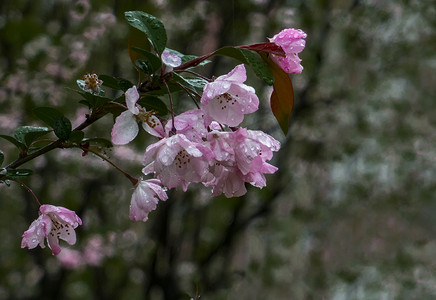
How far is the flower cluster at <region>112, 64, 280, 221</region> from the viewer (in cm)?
58

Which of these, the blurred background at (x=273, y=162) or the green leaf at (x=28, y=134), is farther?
the blurred background at (x=273, y=162)

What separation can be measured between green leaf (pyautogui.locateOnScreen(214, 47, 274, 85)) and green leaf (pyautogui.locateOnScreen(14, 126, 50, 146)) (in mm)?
218

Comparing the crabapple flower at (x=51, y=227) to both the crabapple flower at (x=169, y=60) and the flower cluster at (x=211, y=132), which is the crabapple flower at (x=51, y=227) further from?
the crabapple flower at (x=169, y=60)

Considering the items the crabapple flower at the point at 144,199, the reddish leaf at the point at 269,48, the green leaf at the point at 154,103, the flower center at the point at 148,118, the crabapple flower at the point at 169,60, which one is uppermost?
the reddish leaf at the point at 269,48

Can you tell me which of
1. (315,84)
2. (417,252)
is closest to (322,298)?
(417,252)

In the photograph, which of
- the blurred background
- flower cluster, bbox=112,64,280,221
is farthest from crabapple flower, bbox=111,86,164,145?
the blurred background

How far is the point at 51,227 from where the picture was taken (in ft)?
2.23

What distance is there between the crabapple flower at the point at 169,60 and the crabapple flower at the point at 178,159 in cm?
8

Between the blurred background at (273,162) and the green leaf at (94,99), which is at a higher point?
the green leaf at (94,99)

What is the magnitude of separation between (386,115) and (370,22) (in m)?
0.69

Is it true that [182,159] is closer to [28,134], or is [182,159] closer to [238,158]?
[238,158]

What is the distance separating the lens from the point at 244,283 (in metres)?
3.87

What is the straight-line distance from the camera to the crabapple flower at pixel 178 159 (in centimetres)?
57

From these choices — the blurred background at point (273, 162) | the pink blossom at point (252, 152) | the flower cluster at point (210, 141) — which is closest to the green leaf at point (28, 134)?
the flower cluster at point (210, 141)
